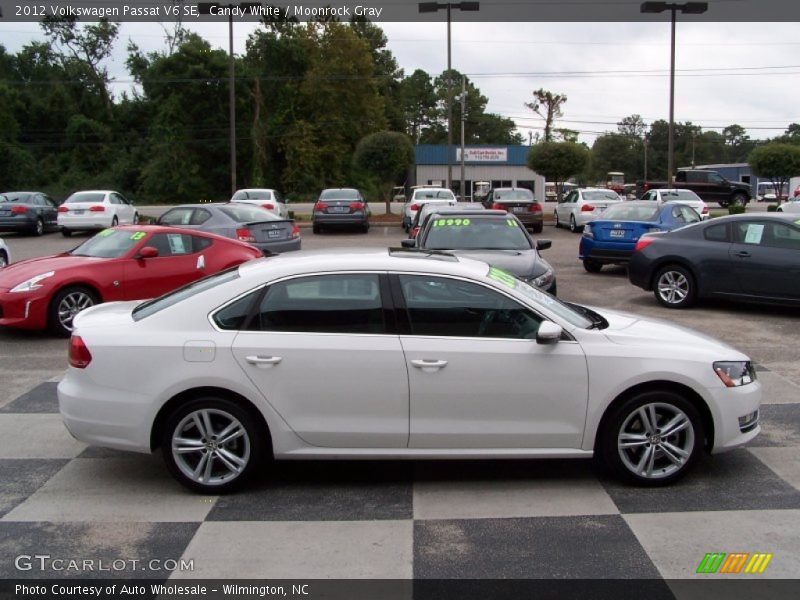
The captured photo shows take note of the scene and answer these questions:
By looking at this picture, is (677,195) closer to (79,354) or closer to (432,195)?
(432,195)

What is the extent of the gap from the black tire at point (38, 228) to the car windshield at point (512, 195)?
1558cm

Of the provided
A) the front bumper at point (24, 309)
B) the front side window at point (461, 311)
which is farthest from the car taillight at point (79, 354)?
the front bumper at point (24, 309)

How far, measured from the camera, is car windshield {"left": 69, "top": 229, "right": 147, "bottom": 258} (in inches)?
413

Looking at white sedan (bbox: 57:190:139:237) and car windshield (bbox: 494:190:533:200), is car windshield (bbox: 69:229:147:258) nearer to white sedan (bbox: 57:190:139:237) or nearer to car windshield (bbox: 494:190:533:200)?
white sedan (bbox: 57:190:139:237)

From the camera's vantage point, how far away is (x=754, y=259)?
11.0 m

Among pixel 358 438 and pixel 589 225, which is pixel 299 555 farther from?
pixel 589 225

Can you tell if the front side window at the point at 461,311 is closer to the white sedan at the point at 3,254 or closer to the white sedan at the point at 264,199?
the white sedan at the point at 3,254

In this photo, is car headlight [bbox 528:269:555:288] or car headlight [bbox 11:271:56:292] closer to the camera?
car headlight [bbox 11:271:56:292]

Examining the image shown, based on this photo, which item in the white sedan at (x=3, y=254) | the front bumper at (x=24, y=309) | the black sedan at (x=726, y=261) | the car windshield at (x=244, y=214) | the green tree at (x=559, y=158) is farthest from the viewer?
the green tree at (x=559, y=158)

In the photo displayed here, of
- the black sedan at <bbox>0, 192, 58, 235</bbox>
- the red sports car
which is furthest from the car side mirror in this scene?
the black sedan at <bbox>0, 192, 58, 235</bbox>

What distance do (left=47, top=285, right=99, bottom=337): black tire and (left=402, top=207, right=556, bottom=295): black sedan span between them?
4.46m

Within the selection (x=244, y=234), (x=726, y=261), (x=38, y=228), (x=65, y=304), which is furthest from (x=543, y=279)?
(x=38, y=228)

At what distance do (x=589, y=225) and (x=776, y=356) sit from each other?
7.60 m

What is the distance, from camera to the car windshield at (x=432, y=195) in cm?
2717
